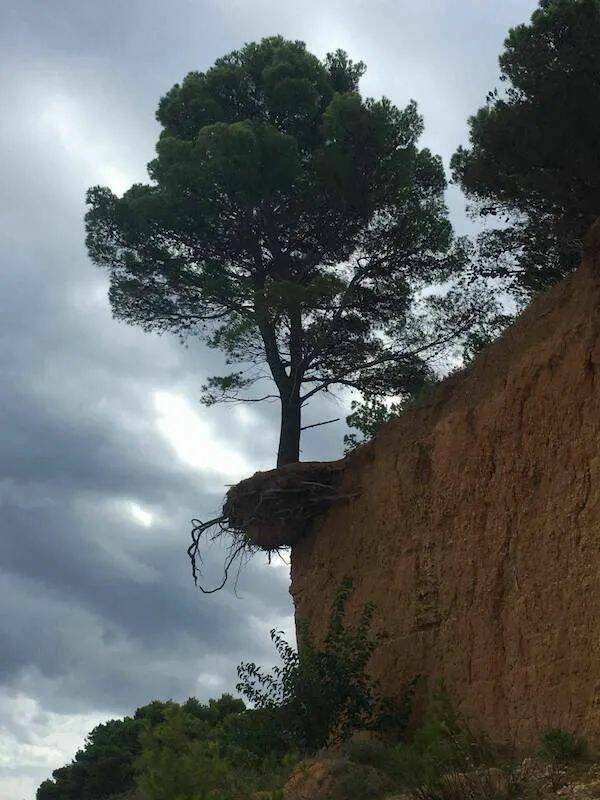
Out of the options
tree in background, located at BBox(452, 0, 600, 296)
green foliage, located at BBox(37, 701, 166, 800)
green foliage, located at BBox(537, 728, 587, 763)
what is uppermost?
tree in background, located at BBox(452, 0, 600, 296)

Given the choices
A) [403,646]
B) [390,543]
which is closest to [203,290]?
[390,543]

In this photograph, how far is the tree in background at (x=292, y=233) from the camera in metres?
18.1

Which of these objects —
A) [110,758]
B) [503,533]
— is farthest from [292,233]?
[110,758]

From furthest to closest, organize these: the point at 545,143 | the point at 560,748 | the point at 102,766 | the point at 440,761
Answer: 1. the point at 102,766
2. the point at 545,143
3. the point at 560,748
4. the point at 440,761

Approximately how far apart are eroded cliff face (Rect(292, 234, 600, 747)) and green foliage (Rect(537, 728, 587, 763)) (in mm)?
252

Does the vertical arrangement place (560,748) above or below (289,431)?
→ below

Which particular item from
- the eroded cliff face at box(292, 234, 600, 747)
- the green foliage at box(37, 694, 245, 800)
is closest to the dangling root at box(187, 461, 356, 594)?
the eroded cliff face at box(292, 234, 600, 747)

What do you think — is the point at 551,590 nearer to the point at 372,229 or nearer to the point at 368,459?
the point at 368,459

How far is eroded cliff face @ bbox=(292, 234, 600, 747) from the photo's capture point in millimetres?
10555

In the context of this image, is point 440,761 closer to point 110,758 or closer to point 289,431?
point 289,431

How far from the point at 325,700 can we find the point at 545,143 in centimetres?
847

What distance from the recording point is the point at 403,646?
1310 centimetres

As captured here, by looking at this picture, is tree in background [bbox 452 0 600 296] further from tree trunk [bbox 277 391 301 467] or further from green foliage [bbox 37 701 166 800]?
green foliage [bbox 37 701 166 800]

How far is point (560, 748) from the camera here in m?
9.25
